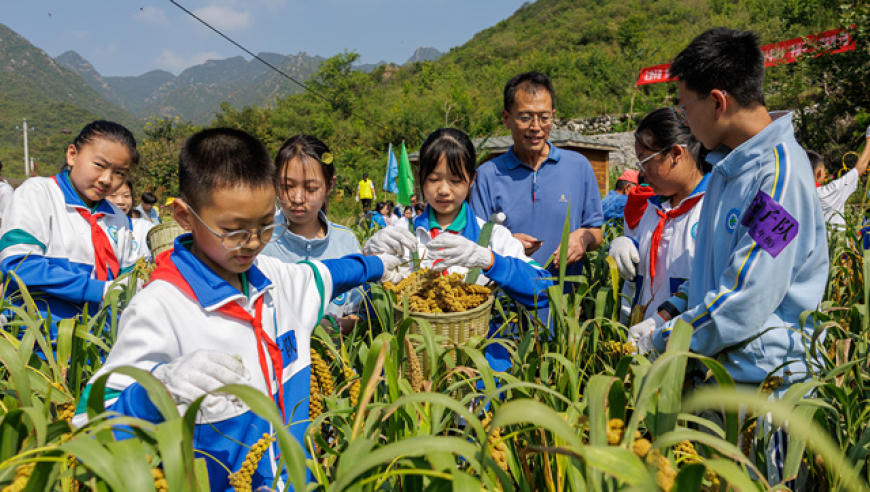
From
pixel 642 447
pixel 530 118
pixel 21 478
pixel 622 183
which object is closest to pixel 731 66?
→ pixel 530 118

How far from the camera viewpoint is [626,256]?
6.71 feet

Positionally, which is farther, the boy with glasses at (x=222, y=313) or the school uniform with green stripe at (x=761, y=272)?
the school uniform with green stripe at (x=761, y=272)

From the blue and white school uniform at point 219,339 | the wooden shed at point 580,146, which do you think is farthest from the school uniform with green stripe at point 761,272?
the wooden shed at point 580,146

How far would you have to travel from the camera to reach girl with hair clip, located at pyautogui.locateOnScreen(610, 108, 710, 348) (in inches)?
76.6

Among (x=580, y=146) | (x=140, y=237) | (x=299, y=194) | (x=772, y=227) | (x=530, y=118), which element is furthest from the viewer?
(x=580, y=146)

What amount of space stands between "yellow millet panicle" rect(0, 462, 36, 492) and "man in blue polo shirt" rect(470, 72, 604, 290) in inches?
80.5

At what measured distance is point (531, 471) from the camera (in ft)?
3.56

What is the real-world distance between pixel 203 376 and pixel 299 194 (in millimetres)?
1108

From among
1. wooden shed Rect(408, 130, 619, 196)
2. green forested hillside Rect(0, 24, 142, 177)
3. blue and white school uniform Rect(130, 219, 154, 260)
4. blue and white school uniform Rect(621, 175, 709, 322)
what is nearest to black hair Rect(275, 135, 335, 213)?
blue and white school uniform Rect(130, 219, 154, 260)

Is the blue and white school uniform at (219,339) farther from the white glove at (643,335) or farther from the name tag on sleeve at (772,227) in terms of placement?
the name tag on sleeve at (772,227)

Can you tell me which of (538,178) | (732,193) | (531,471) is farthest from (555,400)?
(538,178)

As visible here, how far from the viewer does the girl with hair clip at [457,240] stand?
5.56 ft

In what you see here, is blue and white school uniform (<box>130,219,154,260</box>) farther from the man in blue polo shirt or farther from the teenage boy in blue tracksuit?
the teenage boy in blue tracksuit

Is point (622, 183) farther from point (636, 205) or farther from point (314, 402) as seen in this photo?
point (314, 402)
